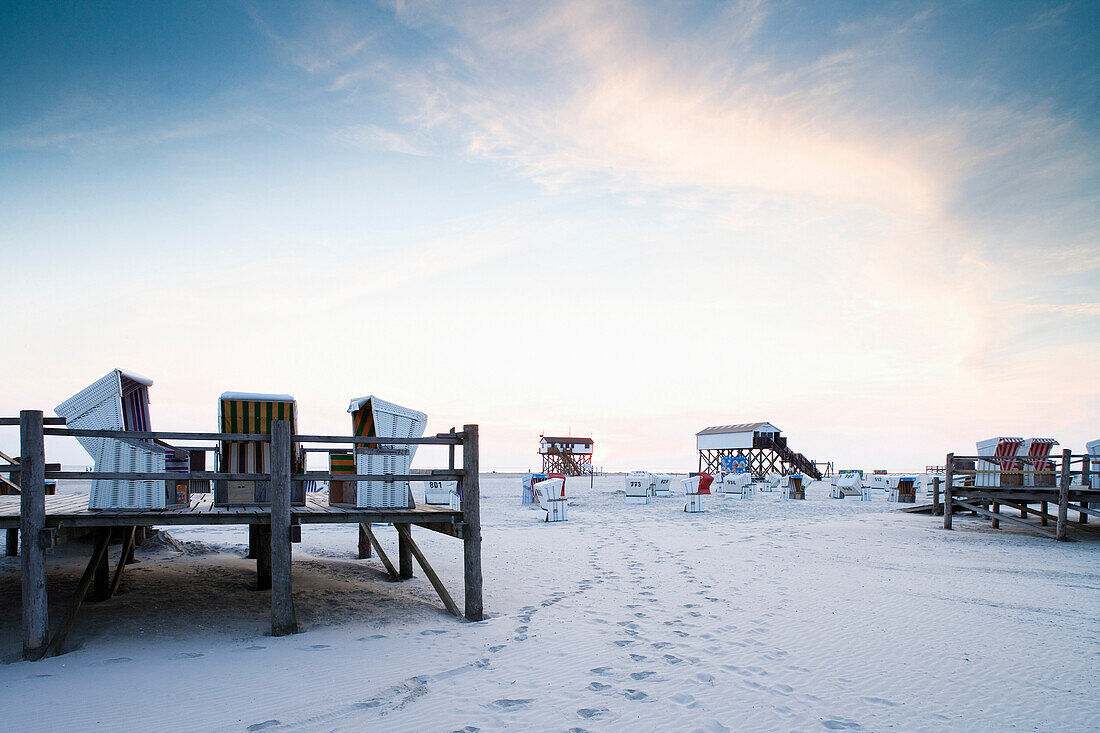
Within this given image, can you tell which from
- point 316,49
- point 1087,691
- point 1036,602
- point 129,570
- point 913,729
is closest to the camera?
point 913,729

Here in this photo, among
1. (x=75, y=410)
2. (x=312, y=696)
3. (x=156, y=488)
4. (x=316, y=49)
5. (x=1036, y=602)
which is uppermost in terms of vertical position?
(x=316, y=49)


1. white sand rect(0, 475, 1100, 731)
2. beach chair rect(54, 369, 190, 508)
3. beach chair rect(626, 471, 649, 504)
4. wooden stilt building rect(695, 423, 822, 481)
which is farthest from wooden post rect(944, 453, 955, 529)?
wooden stilt building rect(695, 423, 822, 481)

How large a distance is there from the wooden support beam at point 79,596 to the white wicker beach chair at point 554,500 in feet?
44.9

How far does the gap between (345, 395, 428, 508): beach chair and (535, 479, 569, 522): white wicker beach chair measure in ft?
41.7

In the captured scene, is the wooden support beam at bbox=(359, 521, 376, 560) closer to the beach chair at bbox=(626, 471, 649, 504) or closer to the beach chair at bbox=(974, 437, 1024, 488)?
the beach chair at bbox=(974, 437, 1024, 488)

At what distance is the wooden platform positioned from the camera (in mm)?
6176

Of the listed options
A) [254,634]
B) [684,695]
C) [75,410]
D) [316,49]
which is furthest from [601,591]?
[316,49]

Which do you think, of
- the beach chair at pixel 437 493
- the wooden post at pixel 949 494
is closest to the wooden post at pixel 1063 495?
the wooden post at pixel 949 494

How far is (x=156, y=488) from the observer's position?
687 cm

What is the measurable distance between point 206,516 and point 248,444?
4.06ft

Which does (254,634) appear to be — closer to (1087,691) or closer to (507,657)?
(507,657)

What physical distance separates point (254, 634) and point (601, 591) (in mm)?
4933

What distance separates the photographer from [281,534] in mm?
6746

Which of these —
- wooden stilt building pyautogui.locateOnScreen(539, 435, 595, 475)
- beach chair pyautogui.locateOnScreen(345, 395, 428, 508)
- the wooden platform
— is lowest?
wooden stilt building pyautogui.locateOnScreen(539, 435, 595, 475)
